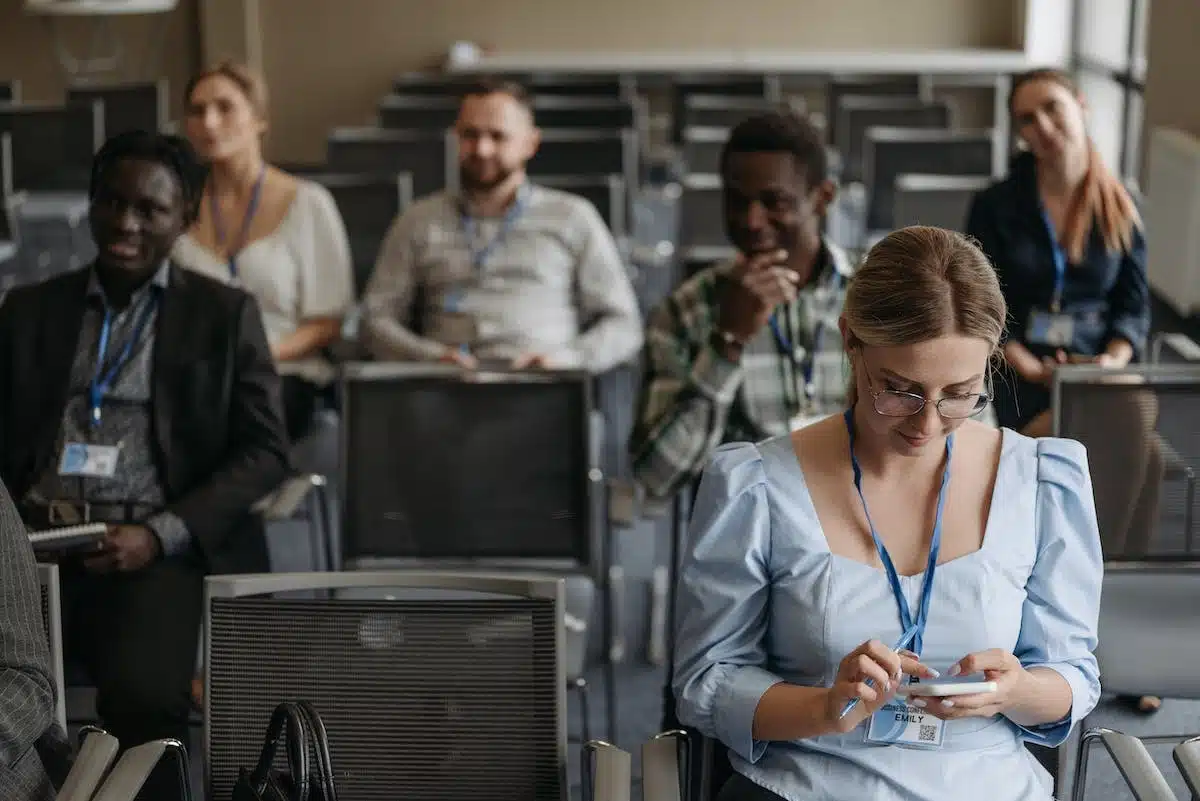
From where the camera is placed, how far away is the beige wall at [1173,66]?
7285 mm

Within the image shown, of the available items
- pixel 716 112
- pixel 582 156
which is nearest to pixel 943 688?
pixel 582 156

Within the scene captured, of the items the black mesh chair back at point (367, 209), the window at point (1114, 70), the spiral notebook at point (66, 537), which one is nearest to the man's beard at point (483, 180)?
the black mesh chair back at point (367, 209)

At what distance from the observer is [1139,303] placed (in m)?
3.74

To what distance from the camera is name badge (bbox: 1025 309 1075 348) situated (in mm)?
3740

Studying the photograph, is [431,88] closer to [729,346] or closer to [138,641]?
[729,346]

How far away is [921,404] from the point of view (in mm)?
1881

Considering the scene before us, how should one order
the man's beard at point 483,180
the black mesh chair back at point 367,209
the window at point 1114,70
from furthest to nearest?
the window at point 1114,70 → the black mesh chair back at point 367,209 → the man's beard at point 483,180

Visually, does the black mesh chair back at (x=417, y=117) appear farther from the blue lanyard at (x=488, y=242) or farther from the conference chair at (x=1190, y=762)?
the conference chair at (x=1190, y=762)

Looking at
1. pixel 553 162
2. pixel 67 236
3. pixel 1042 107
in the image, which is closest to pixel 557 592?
pixel 1042 107

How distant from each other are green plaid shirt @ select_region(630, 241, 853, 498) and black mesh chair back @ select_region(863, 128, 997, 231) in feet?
10.8

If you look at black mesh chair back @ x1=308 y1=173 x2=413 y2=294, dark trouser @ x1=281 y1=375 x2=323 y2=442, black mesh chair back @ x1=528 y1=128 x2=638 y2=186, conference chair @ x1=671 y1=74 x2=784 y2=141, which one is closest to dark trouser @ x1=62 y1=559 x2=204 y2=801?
dark trouser @ x1=281 y1=375 x2=323 y2=442

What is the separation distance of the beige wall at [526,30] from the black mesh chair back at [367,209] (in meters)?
6.89

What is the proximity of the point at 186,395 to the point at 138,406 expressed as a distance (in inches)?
3.6

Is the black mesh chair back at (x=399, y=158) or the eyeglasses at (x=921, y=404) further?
the black mesh chair back at (x=399, y=158)
